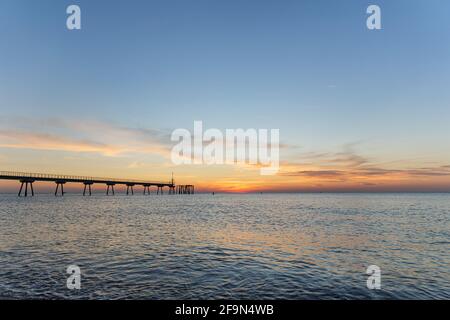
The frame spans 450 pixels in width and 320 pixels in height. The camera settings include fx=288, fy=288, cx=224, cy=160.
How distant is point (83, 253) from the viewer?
20.1 meters

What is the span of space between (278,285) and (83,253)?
14.0 meters

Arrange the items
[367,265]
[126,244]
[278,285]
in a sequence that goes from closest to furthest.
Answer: [278,285]
[367,265]
[126,244]

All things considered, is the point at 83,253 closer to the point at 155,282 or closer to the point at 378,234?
the point at 155,282

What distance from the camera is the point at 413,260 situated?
1920 cm

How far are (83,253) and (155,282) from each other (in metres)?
9.08

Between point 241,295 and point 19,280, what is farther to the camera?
point 19,280

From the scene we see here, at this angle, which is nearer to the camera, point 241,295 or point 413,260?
point 241,295
